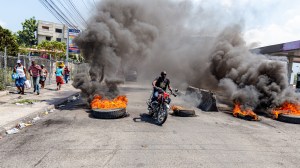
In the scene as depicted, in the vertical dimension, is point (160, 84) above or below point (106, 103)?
above

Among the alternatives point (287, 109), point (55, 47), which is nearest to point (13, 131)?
point (287, 109)

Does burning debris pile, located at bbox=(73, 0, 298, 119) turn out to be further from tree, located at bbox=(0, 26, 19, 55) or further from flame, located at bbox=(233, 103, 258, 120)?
tree, located at bbox=(0, 26, 19, 55)

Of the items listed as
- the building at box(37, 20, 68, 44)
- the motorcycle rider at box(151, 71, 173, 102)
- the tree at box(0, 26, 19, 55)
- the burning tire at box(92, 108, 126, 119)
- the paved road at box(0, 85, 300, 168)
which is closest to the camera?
the paved road at box(0, 85, 300, 168)

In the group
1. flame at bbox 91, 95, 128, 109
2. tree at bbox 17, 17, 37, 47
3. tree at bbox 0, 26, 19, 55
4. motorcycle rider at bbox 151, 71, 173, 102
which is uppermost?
tree at bbox 17, 17, 37, 47

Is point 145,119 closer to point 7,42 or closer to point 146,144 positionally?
point 146,144

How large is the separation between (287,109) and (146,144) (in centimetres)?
808

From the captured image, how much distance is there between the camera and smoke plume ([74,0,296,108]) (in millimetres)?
10320

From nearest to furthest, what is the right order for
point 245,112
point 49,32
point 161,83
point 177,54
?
point 161,83
point 245,112
point 177,54
point 49,32

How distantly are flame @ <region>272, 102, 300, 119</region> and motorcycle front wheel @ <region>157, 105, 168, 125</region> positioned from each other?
554 centimetres

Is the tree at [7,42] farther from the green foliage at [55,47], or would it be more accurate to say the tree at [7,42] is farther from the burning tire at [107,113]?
the burning tire at [107,113]

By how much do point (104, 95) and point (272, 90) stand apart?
7.92 m

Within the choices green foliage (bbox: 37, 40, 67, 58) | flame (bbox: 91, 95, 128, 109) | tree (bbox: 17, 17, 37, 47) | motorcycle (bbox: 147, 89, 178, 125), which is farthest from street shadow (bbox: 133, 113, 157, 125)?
tree (bbox: 17, 17, 37, 47)

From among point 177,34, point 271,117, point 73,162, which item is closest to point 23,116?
point 73,162

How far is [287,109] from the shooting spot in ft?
34.4
